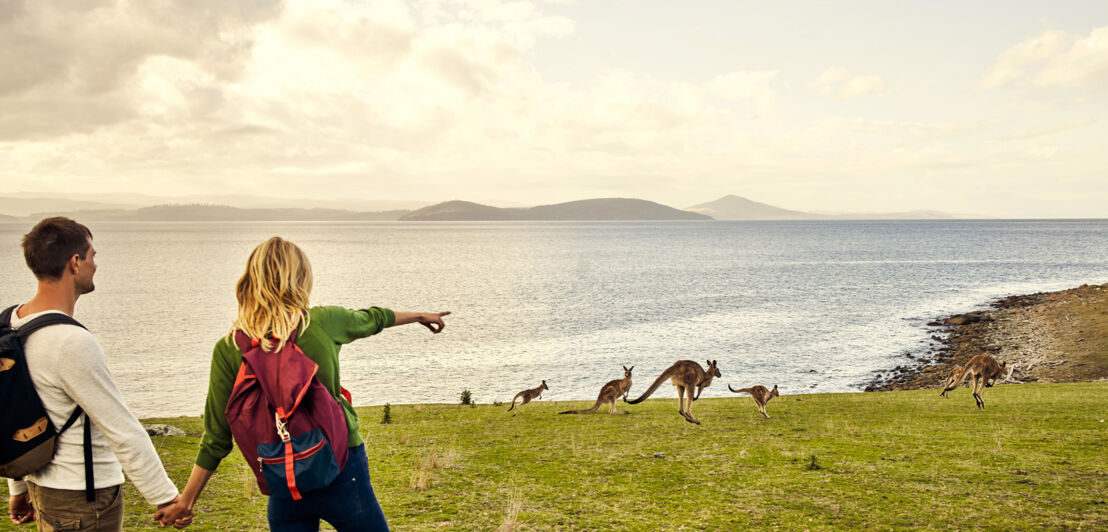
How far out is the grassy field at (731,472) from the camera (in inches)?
310

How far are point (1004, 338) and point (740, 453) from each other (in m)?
38.2

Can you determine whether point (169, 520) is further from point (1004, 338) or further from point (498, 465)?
point (1004, 338)

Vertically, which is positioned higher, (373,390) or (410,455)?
(410,455)

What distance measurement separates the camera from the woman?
11.9 ft

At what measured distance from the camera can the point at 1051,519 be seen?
24.6 ft

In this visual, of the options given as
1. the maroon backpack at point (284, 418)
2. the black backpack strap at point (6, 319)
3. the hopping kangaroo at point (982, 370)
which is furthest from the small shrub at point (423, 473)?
the hopping kangaroo at point (982, 370)

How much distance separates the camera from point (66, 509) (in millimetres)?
3729

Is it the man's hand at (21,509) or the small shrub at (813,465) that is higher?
the man's hand at (21,509)

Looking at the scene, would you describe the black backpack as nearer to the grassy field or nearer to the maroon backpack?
the maroon backpack

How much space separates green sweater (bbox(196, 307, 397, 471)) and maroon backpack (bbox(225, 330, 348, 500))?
106mm

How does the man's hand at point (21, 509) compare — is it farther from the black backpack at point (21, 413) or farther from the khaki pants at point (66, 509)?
the black backpack at point (21, 413)

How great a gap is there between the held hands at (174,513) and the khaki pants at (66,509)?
32 cm

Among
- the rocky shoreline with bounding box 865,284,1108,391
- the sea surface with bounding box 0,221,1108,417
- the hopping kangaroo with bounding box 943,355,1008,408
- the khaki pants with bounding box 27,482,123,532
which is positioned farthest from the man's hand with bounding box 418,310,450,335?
the rocky shoreline with bounding box 865,284,1108,391

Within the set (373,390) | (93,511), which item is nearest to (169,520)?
(93,511)
